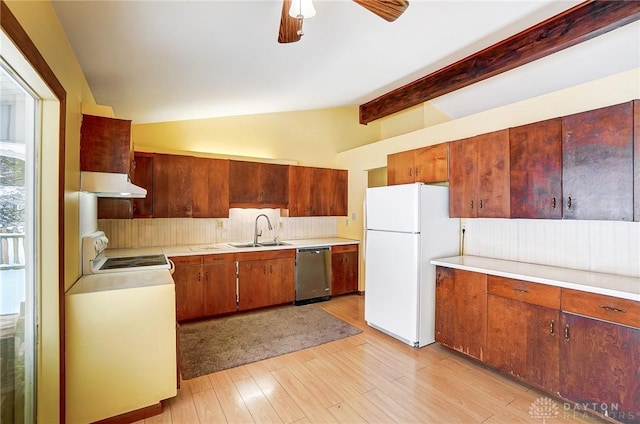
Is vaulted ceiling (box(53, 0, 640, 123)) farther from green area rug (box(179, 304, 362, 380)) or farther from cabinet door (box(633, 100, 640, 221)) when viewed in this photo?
green area rug (box(179, 304, 362, 380))

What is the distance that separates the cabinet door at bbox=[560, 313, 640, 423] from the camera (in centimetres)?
176

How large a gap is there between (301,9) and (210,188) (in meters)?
2.89

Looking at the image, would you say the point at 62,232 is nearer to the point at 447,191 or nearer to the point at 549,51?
the point at 447,191

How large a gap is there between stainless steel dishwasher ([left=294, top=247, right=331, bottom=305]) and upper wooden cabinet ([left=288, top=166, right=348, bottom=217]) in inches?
26.8

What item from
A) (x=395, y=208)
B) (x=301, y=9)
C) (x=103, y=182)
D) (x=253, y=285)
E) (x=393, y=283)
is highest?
(x=301, y=9)

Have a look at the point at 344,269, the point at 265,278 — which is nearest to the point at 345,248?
the point at 344,269

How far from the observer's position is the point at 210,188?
3.93 meters

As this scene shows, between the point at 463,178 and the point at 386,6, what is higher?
the point at 386,6

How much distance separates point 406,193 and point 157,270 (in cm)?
242

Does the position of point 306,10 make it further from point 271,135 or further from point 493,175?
point 271,135

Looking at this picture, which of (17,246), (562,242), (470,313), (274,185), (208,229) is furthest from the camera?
(274,185)

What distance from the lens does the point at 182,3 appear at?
150cm

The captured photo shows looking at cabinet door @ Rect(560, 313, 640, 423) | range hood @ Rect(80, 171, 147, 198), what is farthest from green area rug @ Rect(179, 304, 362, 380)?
cabinet door @ Rect(560, 313, 640, 423)

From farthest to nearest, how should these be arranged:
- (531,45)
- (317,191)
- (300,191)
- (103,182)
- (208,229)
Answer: (317,191)
(300,191)
(208,229)
(531,45)
(103,182)
